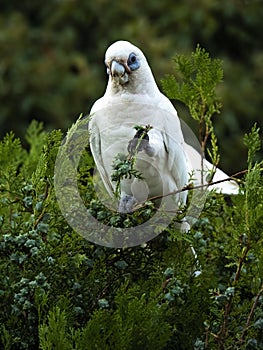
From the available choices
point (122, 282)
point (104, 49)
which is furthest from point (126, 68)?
point (104, 49)

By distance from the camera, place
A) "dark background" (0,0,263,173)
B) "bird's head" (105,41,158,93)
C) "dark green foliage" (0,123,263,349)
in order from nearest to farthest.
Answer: "dark green foliage" (0,123,263,349), "bird's head" (105,41,158,93), "dark background" (0,0,263,173)

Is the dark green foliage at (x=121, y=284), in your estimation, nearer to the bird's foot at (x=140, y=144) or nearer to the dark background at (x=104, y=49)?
the bird's foot at (x=140, y=144)

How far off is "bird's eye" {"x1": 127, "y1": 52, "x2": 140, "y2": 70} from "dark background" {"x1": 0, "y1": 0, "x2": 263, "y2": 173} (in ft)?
7.71

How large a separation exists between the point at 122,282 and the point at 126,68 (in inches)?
15.1

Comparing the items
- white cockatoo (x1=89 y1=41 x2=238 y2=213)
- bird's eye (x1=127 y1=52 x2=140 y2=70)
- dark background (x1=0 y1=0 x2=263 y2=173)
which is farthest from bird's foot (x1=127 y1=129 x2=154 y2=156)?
dark background (x1=0 y1=0 x2=263 y2=173)

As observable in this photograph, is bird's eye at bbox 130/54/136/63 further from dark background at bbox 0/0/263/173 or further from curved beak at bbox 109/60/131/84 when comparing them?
dark background at bbox 0/0/263/173

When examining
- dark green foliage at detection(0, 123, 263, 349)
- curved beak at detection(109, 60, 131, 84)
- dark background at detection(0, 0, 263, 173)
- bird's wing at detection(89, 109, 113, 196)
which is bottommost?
dark green foliage at detection(0, 123, 263, 349)

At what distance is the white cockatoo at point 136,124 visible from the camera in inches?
50.7

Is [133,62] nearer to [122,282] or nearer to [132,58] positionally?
[132,58]

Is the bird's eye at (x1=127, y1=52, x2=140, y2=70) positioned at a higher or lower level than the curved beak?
higher

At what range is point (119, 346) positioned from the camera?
0.95 metres

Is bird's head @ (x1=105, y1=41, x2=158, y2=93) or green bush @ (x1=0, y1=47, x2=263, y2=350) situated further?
bird's head @ (x1=105, y1=41, x2=158, y2=93)

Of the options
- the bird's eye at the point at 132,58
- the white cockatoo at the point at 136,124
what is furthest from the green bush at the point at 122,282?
the bird's eye at the point at 132,58

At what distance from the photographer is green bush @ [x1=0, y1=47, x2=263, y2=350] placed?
99 cm
